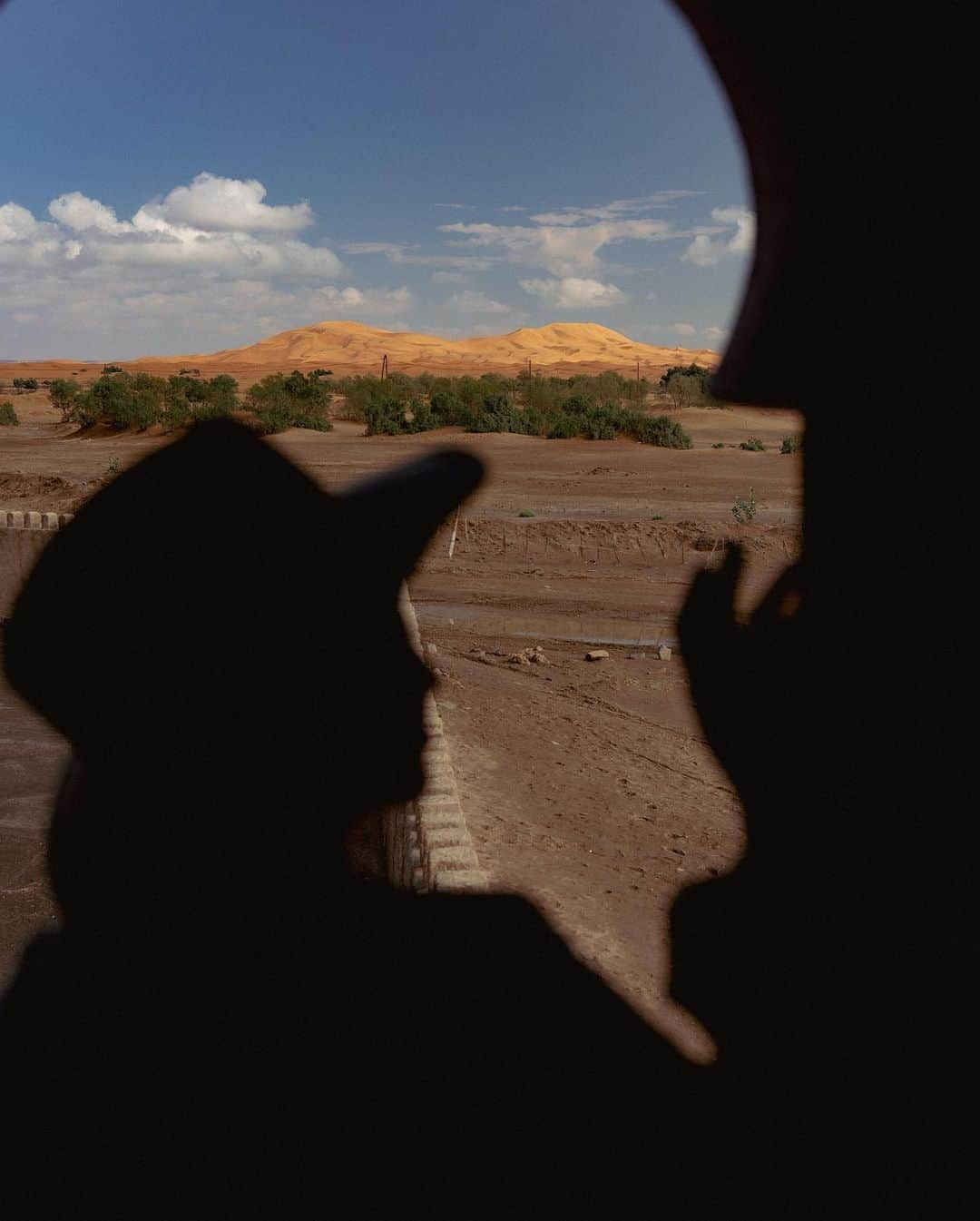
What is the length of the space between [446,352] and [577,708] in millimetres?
109155

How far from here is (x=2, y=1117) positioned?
3963 millimetres

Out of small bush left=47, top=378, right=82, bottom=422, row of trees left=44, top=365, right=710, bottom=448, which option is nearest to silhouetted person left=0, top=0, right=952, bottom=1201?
row of trees left=44, top=365, right=710, bottom=448

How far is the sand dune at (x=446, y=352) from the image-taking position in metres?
96.9

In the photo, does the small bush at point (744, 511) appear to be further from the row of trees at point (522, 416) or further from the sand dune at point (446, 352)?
the sand dune at point (446, 352)

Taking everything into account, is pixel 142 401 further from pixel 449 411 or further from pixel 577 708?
pixel 577 708

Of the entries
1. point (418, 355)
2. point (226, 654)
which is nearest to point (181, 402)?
point (226, 654)

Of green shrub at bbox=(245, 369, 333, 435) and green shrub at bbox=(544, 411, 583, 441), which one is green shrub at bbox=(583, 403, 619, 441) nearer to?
green shrub at bbox=(544, 411, 583, 441)

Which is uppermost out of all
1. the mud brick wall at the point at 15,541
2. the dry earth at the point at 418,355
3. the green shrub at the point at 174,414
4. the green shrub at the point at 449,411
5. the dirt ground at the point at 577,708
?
the dry earth at the point at 418,355

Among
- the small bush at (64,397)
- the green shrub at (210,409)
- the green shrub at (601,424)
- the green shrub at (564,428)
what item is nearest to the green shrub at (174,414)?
the green shrub at (210,409)

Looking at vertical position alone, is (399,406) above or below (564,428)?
above

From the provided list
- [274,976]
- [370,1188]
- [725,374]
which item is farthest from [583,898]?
[725,374]

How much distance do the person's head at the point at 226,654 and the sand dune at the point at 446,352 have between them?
86.1m

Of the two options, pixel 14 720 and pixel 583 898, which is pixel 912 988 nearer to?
pixel 583 898

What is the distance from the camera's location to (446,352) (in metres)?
115
